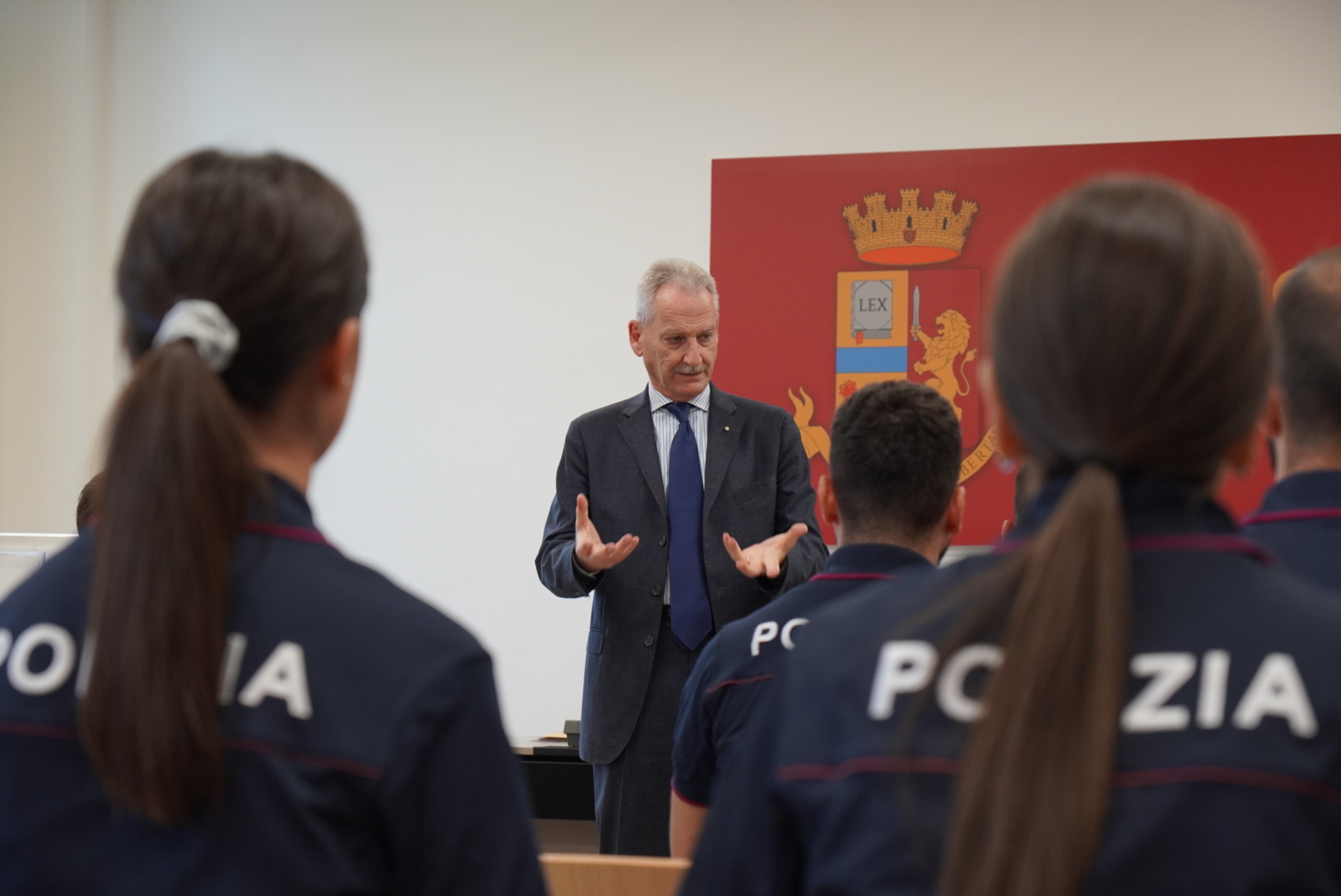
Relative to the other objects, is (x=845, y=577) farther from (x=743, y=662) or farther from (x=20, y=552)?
(x=20, y=552)

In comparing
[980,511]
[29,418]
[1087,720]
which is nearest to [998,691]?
[1087,720]

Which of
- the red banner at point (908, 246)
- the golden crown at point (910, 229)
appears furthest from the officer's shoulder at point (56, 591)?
the golden crown at point (910, 229)

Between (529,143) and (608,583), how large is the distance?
2360mm

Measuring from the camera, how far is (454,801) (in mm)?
955

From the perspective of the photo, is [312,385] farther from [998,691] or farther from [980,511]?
[980,511]

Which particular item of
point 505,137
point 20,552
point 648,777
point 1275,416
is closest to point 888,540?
point 1275,416

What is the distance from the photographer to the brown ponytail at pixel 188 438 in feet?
2.97

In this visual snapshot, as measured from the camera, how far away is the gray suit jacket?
295 cm

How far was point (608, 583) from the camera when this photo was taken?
3023 mm

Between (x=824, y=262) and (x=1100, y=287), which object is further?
(x=824, y=262)

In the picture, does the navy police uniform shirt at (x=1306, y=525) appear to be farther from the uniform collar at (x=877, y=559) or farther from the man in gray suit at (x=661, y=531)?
the man in gray suit at (x=661, y=531)

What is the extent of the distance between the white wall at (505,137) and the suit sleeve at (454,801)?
3600mm

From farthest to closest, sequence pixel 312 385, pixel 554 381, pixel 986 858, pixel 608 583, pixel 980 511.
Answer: pixel 554 381 < pixel 980 511 < pixel 608 583 < pixel 312 385 < pixel 986 858

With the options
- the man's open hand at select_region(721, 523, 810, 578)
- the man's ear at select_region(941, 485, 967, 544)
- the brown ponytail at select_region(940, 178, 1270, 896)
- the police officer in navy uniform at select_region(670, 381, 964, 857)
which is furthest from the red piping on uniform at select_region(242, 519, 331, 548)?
the man's open hand at select_region(721, 523, 810, 578)
